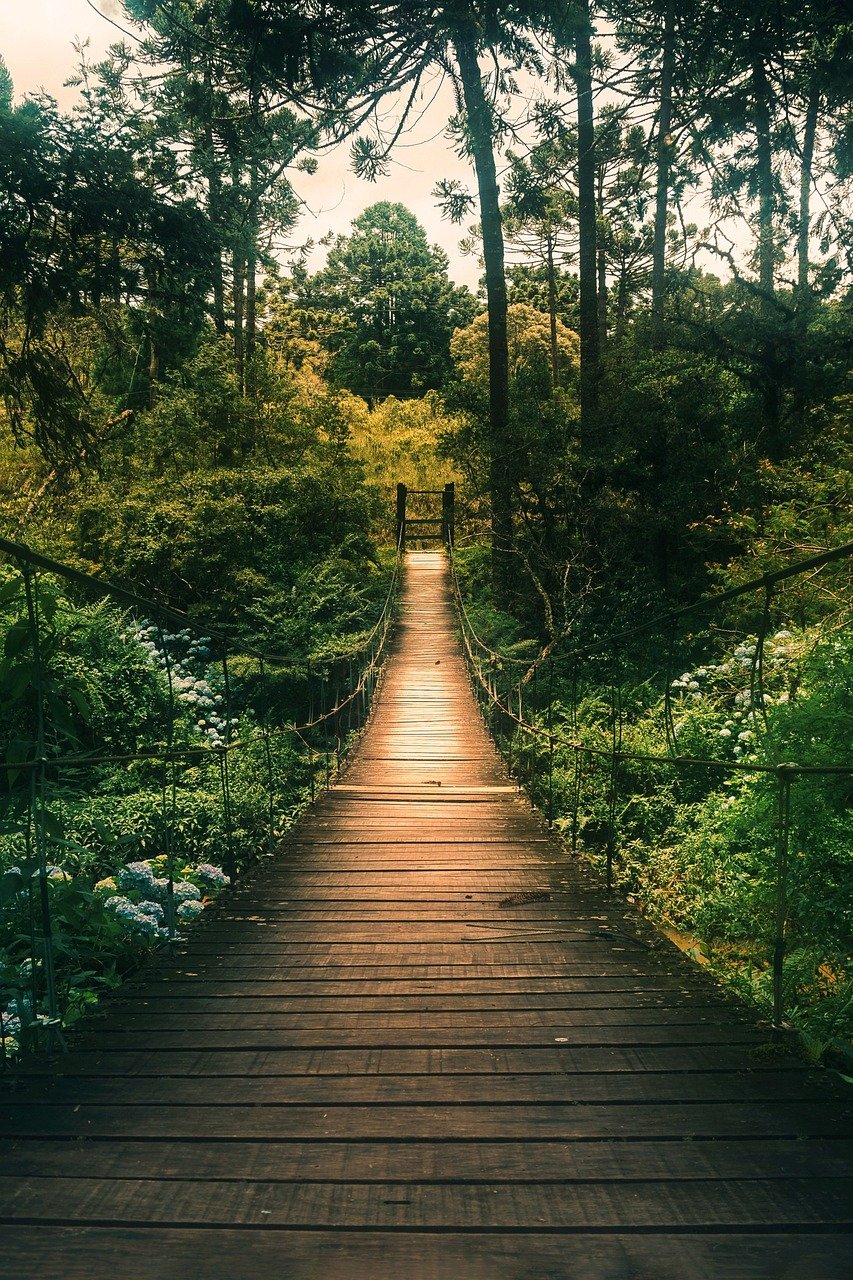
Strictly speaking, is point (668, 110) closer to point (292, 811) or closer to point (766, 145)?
point (766, 145)

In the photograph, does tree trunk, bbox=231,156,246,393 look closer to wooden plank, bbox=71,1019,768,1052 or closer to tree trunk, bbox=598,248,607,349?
wooden plank, bbox=71,1019,768,1052

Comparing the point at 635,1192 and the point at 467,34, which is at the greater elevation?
the point at 467,34

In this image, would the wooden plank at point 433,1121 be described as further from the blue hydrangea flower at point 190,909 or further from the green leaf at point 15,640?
the blue hydrangea flower at point 190,909

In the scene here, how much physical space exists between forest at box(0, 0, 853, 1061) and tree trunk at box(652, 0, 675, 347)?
0.28 ft

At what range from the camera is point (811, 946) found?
434 cm

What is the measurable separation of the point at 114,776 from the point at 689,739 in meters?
4.58

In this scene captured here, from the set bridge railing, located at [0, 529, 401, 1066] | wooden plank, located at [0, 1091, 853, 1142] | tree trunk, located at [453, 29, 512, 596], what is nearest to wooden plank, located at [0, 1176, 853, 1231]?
wooden plank, located at [0, 1091, 853, 1142]

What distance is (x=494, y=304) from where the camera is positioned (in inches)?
642

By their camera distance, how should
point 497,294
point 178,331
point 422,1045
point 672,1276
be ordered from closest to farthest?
point 672,1276, point 422,1045, point 178,331, point 497,294

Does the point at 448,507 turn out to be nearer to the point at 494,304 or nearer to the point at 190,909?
the point at 494,304

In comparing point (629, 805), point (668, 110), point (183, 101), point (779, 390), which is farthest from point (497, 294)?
point (629, 805)

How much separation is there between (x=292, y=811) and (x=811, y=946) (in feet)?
16.3

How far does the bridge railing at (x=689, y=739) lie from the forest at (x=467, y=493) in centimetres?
5

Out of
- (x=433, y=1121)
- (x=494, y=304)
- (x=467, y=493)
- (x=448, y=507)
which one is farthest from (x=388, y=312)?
(x=433, y=1121)
